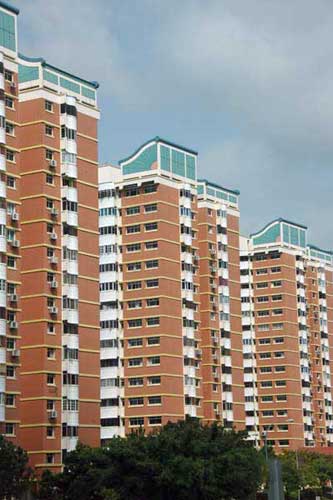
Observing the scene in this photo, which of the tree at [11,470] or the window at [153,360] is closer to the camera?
the tree at [11,470]

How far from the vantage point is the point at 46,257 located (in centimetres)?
7300

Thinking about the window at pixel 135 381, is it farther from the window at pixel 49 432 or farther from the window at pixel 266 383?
the window at pixel 266 383

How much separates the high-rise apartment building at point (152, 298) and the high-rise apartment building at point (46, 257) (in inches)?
662

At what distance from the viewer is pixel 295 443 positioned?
11994cm

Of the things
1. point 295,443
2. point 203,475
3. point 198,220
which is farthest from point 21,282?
point 295,443

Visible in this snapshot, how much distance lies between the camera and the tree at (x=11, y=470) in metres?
59.2

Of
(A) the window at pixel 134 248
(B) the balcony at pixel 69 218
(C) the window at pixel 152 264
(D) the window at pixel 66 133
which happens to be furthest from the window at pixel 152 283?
(D) the window at pixel 66 133

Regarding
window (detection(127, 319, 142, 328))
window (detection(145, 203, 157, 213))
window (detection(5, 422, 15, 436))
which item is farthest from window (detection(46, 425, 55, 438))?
window (detection(145, 203, 157, 213))

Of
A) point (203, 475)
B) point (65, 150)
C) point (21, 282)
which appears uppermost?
point (65, 150)

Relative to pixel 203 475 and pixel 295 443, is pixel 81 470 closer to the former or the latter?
pixel 203 475

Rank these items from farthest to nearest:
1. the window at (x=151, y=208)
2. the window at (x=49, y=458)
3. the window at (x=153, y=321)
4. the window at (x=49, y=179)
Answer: the window at (x=151, y=208) → the window at (x=153, y=321) → the window at (x=49, y=179) → the window at (x=49, y=458)

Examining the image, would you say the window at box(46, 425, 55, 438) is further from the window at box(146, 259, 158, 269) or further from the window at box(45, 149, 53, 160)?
the window at box(146, 259, 158, 269)

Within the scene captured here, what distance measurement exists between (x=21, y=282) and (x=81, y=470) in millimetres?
16849

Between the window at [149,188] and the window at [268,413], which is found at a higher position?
the window at [149,188]
